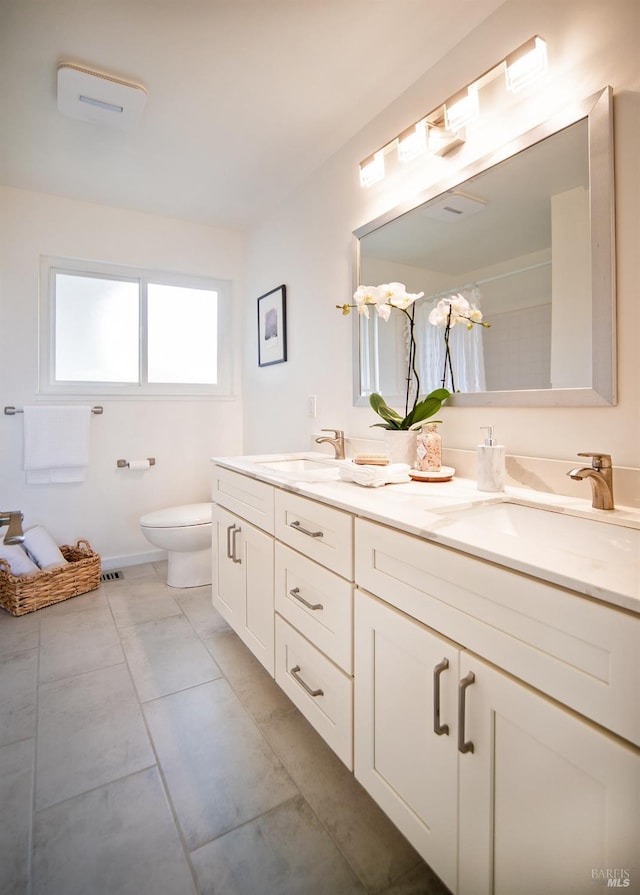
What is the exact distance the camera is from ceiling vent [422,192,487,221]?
144 centimetres

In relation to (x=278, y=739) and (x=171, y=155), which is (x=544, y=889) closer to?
(x=278, y=739)

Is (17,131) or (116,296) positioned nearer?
(17,131)

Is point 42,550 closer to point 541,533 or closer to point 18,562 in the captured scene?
point 18,562

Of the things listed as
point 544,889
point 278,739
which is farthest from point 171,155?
point 544,889

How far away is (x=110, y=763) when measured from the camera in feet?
4.28

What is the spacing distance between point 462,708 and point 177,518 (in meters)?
2.03

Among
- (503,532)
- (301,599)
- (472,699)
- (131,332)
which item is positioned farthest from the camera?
(131,332)

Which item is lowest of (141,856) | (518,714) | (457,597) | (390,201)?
(141,856)

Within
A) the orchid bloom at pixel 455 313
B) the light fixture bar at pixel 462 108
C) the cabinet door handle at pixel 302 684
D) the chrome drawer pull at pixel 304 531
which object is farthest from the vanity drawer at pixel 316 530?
the light fixture bar at pixel 462 108

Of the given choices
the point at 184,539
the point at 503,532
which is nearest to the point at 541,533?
the point at 503,532

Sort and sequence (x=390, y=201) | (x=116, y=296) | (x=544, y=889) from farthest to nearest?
(x=116, y=296) → (x=390, y=201) → (x=544, y=889)

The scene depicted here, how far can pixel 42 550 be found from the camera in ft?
8.07

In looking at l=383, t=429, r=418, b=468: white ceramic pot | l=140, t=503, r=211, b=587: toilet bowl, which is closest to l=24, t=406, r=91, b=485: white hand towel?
l=140, t=503, r=211, b=587: toilet bowl

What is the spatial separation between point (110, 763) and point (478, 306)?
177 centimetres
